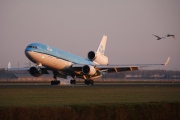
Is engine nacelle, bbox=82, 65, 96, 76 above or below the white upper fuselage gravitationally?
below

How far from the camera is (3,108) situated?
65.2 ft

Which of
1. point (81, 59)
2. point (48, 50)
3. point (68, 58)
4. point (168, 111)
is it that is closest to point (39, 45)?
point (48, 50)

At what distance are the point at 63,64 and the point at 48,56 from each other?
4.11 m

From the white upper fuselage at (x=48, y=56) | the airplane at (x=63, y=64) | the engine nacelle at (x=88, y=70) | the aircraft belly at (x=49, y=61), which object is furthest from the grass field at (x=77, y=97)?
the engine nacelle at (x=88, y=70)

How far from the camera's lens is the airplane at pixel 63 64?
189 feet

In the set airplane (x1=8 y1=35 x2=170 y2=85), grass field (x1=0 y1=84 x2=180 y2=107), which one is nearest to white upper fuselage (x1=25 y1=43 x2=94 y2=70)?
airplane (x1=8 y1=35 x2=170 y2=85)

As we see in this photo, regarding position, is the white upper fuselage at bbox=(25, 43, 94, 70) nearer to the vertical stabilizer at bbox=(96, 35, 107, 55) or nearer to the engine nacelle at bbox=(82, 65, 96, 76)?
the engine nacelle at bbox=(82, 65, 96, 76)

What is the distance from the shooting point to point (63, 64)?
6175cm

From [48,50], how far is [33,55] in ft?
8.78

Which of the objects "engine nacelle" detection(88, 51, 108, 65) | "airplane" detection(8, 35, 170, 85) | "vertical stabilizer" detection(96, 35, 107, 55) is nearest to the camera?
"airplane" detection(8, 35, 170, 85)

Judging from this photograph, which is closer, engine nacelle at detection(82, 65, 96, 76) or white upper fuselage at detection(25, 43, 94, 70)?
white upper fuselage at detection(25, 43, 94, 70)

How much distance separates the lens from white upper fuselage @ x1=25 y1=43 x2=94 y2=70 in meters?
57.1

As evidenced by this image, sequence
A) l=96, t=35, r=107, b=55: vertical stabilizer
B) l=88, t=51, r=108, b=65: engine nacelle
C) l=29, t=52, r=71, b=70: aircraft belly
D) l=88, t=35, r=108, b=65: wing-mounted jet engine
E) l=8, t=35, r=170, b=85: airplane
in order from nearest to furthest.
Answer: l=29, t=52, r=71, b=70: aircraft belly < l=8, t=35, r=170, b=85: airplane < l=88, t=51, r=108, b=65: engine nacelle < l=88, t=35, r=108, b=65: wing-mounted jet engine < l=96, t=35, r=107, b=55: vertical stabilizer

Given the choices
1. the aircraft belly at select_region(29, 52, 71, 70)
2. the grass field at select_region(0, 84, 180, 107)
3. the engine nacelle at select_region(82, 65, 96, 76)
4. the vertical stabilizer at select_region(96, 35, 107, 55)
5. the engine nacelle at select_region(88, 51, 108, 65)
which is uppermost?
the vertical stabilizer at select_region(96, 35, 107, 55)
